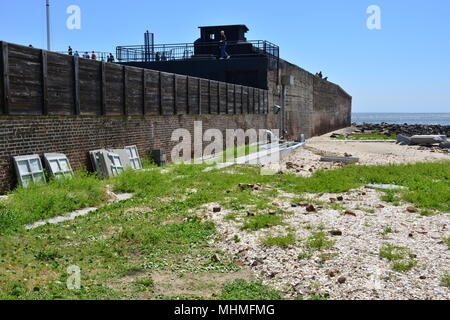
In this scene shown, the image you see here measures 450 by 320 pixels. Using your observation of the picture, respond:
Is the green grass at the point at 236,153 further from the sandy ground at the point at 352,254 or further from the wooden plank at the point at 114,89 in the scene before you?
the sandy ground at the point at 352,254

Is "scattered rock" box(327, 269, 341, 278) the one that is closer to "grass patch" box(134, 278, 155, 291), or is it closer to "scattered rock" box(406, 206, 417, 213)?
"grass patch" box(134, 278, 155, 291)

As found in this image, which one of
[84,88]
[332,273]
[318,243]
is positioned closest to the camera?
[332,273]

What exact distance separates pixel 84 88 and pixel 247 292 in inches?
394

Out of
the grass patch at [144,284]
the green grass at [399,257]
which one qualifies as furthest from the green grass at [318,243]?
the grass patch at [144,284]

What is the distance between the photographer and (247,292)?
552 centimetres

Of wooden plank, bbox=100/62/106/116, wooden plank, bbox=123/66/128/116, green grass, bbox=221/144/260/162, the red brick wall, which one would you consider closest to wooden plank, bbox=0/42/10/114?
the red brick wall

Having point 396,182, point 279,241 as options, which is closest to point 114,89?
point 396,182

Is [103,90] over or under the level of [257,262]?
over

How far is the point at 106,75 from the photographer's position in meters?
15.1

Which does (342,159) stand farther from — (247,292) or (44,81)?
(247,292)

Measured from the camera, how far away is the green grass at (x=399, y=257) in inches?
251

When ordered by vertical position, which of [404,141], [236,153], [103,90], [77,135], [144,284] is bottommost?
[144,284]
